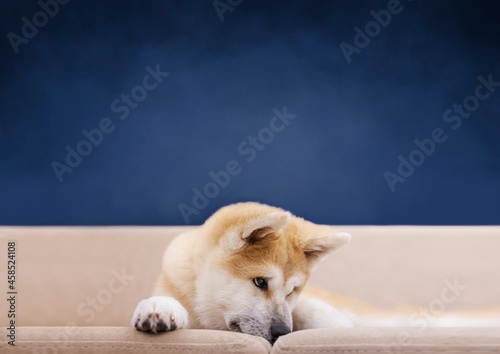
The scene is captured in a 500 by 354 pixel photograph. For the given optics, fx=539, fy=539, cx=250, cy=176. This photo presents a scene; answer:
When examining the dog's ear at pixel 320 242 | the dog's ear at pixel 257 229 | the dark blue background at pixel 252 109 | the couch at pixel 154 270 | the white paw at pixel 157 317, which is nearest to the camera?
the white paw at pixel 157 317

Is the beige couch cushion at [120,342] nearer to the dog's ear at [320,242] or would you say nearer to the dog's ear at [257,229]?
Result: the dog's ear at [257,229]

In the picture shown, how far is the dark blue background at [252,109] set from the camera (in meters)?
2.74

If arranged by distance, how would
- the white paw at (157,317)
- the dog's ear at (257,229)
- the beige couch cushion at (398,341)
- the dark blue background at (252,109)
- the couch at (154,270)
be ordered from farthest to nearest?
the dark blue background at (252,109)
the couch at (154,270)
the dog's ear at (257,229)
the white paw at (157,317)
the beige couch cushion at (398,341)

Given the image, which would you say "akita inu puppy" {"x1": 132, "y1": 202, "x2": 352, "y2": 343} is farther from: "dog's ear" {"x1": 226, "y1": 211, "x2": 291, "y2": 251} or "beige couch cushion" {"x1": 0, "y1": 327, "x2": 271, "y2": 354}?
Answer: "beige couch cushion" {"x1": 0, "y1": 327, "x2": 271, "y2": 354}

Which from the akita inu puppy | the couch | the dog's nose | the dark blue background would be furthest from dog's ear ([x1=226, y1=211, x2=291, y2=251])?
the dark blue background

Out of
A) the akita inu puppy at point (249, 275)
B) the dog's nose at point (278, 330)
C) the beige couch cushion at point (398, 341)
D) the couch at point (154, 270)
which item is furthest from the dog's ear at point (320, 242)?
the couch at point (154, 270)

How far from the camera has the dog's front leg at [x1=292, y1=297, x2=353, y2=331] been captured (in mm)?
1586

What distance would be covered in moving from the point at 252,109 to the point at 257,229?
1.37 meters

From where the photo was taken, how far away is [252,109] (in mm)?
2754

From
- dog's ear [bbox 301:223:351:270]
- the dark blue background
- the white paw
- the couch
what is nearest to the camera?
the white paw

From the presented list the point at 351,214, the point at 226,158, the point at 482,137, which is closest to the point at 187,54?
the point at 226,158

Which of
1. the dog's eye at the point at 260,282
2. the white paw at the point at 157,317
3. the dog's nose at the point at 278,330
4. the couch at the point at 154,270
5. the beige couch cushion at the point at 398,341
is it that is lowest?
the couch at the point at 154,270

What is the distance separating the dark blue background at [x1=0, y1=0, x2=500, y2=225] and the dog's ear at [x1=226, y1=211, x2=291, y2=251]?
121 cm

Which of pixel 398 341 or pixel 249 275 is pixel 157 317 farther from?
pixel 398 341
